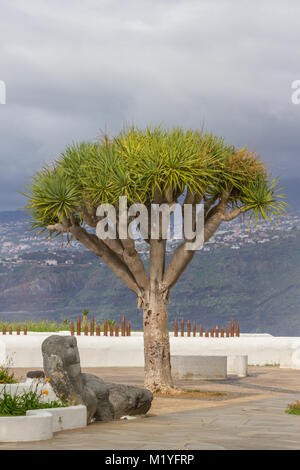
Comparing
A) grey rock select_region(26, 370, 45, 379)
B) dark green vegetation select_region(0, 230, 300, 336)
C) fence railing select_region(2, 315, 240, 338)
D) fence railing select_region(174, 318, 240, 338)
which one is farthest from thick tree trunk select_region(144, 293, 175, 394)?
dark green vegetation select_region(0, 230, 300, 336)

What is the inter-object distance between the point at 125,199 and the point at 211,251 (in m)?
139

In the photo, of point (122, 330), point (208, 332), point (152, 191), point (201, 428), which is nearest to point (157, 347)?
point (152, 191)

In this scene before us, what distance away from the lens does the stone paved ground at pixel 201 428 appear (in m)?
10.7

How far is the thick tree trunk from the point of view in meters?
19.8

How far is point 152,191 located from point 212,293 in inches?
5198

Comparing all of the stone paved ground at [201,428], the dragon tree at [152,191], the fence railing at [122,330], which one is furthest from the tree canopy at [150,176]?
the fence railing at [122,330]

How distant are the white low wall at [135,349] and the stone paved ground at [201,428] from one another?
11458 millimetres

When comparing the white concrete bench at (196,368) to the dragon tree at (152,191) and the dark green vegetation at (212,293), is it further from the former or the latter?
the dark green vegetation at (212,293)

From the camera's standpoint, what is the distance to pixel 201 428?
12.5 metres

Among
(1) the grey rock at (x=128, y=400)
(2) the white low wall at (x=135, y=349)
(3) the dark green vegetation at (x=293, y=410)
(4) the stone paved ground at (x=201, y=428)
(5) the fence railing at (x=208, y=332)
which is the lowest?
(4) the stone paved ground at (x=201, y=428)
